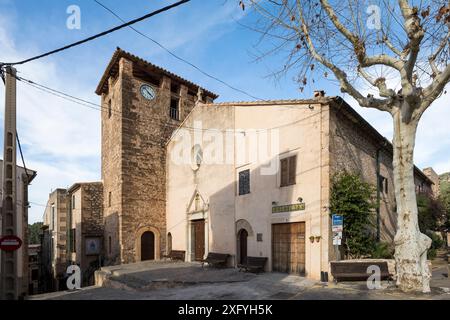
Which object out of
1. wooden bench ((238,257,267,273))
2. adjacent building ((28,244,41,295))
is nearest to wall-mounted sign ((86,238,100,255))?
wooden bench ((238,257,267,273))

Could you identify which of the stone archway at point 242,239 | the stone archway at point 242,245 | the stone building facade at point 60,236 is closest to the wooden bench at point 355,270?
the stone archway at point 242,239

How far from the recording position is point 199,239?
17281 mm

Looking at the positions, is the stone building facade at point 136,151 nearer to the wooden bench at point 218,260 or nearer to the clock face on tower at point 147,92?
the clock face on tower at point 147,92

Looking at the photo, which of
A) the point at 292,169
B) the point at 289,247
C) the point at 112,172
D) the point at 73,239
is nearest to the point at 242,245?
the point at 289,247

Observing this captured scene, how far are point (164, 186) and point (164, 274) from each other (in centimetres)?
818

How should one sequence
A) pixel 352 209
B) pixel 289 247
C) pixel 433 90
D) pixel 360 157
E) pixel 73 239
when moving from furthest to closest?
pixel 73 239, pixel 360 157, pixel 289 247, pixel 352 209, pixel 433 90

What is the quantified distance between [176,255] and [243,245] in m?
5.55

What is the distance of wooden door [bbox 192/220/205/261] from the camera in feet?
55.6

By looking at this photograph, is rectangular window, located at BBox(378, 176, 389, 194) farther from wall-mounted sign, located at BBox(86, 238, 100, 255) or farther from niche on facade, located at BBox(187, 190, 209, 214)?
wall-mounted sign, located at BBox(86, 238, 100, 255)

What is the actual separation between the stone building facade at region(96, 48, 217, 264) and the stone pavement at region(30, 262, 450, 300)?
5.44 m

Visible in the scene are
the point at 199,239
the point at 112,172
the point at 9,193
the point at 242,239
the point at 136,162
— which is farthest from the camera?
the point at 112,172

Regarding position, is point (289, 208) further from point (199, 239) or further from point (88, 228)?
point (88, 228)

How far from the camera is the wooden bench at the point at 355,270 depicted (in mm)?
9680
